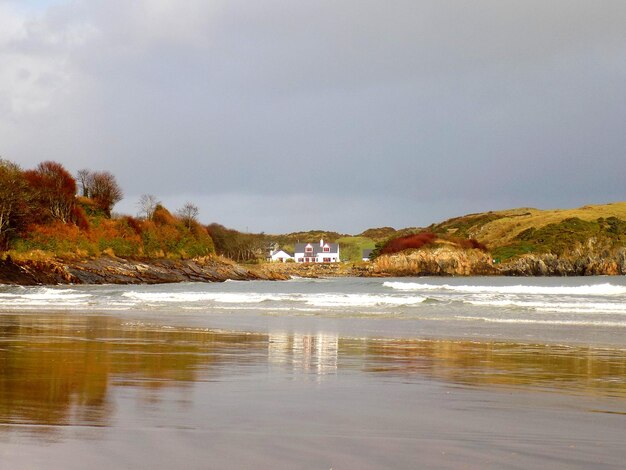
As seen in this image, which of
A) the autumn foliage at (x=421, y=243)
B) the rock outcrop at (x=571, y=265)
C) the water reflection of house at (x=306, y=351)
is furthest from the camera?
the autumn foliage at (x=421, y=243)

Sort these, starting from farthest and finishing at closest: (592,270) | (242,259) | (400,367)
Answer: (242,259), (592,270), (400,367)

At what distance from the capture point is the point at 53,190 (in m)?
66.1

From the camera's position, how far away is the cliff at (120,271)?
52062mm

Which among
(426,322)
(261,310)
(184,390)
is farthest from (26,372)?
(261,310)

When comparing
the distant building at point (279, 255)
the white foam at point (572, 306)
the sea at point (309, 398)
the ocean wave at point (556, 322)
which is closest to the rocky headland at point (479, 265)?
the white foam at point (572, 306)

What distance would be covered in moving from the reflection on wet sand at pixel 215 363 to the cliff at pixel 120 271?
38782mm

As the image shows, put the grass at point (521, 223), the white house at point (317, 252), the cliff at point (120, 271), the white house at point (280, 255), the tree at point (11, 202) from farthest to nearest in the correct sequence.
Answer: the white house at point (280, 255)
the white house at point (317, 252)
the grass at point (521, 223)
the tree at point (11, 202)
the cliff at point (120, 271)

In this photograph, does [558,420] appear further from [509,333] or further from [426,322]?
[426,322]

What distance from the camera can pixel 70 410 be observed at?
6.06 meters

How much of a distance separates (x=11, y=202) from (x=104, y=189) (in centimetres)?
1763

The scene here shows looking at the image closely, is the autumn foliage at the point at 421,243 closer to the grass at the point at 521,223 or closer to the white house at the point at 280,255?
the grass at the point at 521,223

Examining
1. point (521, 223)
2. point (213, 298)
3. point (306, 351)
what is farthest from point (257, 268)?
point (521, 223)

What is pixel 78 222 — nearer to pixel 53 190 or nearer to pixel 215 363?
pixel 53 190

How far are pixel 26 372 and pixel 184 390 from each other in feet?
8.06
